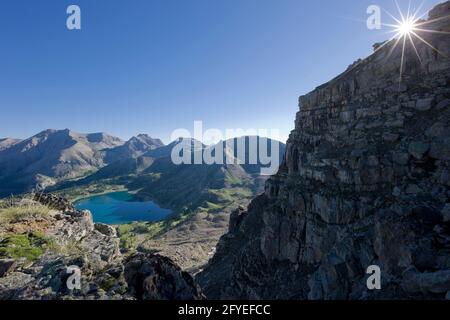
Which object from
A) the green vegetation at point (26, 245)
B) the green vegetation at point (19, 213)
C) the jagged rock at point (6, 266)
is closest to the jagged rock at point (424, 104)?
the green vegetation at point (26, 245)

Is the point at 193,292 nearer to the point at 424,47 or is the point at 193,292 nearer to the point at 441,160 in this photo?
the point at 441,160

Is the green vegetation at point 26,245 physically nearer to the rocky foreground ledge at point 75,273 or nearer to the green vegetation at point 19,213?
the rocky foreground ledge at point 75,273

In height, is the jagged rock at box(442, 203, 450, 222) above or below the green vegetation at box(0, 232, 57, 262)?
above

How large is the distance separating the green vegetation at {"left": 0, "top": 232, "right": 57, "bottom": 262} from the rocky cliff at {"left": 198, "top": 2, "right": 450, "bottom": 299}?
1871 centimetres

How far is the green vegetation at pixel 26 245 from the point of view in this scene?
13.5 meters

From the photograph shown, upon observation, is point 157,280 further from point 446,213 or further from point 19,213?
point 446,213

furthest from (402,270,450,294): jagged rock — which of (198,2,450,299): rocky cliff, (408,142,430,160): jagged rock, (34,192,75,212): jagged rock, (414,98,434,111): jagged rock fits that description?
(34,192,75,212): jagged rock

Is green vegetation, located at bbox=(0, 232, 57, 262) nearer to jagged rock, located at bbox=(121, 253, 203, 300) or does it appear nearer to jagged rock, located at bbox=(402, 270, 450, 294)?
jagged rock, located at bbox=(121, 253, 203, 300)

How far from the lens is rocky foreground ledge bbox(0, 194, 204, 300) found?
10602 mm

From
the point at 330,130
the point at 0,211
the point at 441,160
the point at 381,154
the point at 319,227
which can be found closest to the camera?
the point at 0,211

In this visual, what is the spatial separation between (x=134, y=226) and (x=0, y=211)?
158809mm
